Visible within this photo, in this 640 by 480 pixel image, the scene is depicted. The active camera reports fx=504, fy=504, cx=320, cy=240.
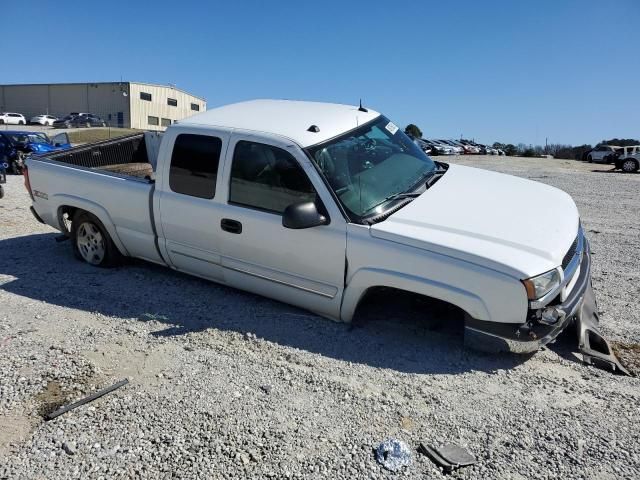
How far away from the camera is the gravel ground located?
2707 millimetres

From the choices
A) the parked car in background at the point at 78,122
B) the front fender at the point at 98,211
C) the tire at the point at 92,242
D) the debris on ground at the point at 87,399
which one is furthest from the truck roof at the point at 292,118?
the parked car in background at the point at 78,122

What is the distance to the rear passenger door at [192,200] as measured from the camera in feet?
14.8

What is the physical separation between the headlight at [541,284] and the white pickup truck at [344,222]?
0.01 meters

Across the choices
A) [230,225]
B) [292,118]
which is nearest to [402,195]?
[292,118]

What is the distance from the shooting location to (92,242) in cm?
577

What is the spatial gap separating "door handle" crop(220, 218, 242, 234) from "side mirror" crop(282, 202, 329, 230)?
2.13ft

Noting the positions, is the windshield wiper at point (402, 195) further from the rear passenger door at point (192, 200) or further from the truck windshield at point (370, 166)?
the rear passenger door at point (192, 200)

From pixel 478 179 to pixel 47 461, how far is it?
13.6 feet

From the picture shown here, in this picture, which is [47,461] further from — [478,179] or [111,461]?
[478,179]

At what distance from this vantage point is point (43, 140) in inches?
752

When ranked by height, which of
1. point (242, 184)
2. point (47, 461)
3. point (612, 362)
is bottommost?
point (47, 461)

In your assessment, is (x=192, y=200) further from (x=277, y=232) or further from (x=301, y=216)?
(x=301, y=216)

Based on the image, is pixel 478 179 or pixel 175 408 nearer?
pixel 175 408

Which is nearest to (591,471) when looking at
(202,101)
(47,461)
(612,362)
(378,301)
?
(612,362)
